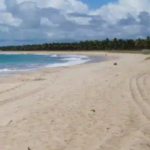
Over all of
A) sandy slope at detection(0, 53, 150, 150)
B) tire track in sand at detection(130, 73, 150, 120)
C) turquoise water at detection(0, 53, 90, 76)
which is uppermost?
tire track in sand at detection(130, 73, 150, 120)

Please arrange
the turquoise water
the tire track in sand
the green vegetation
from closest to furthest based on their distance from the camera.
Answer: the tire track in sand → the turquoise water → the green vegetation

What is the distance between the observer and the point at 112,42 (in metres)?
121

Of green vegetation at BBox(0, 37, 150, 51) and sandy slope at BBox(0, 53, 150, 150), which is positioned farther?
green vegetation at BBox(0, 37, 150, 51)

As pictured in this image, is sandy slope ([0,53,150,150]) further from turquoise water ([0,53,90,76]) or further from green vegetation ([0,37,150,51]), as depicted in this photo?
green vegetation ([0,37,150,51])

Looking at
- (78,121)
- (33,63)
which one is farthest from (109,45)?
(78,121)

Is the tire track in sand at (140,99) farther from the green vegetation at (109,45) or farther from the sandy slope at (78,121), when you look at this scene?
the green vegetation at (109,45)

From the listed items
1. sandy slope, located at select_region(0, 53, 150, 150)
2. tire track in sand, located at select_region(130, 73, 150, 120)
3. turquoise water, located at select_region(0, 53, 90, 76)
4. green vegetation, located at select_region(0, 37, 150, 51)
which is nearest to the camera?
sandy slope, located at select_region(0, 53, 150, 150)

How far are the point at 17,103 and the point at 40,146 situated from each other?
4414mm

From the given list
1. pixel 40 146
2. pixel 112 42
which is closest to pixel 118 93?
pixel 40 146

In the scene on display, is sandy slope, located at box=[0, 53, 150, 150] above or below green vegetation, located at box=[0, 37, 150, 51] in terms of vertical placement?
below

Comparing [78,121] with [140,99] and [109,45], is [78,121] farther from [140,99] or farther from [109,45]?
[109,45]

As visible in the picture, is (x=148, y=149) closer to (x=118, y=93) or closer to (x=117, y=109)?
(x=117, y=109)

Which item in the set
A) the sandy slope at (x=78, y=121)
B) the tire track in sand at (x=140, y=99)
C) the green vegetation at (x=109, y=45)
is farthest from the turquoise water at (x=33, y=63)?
the green vegetation at (x=109, y=45)

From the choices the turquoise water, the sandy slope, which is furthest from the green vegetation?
the sandy slope
